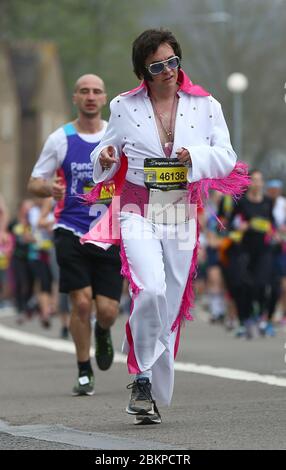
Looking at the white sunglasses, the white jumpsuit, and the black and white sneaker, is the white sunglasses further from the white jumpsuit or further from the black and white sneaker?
the black and white sneaker

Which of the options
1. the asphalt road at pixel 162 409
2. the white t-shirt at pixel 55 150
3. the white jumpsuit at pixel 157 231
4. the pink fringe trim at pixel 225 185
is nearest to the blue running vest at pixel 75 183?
the white t-shirt at pixel 55 150

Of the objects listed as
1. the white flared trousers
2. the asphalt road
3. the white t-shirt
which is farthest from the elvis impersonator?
the white t-shirt

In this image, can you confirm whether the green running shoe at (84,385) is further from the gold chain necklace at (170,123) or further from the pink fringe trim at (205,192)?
the gold chain necklace at (170,123)

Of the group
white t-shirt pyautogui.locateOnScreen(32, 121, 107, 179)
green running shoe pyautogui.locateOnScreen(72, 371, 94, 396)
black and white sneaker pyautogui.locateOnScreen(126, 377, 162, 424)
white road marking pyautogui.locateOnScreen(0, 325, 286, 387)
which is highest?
white t-shirt pyautogui.locateOnScreen(32, 121, 107, 179)

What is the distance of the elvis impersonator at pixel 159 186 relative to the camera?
8.66 m

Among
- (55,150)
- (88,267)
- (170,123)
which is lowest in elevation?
(88,267)

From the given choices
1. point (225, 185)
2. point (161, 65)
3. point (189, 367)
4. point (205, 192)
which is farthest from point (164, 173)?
point (189, 367)

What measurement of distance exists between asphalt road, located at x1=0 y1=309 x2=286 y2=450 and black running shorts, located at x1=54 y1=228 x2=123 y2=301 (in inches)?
29.3

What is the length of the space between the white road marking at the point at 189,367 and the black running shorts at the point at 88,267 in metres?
1.14

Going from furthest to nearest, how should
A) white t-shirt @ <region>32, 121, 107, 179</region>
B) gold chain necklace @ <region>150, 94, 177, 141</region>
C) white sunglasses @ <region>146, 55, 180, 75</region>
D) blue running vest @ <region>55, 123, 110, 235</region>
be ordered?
white t-shirt @ <region>32, 121, 107, 179</region>, blue running vest @ <region>55, 123, 110, 235</region>, gold chain necklace @ <region>150, 94, 177, 141</region>, white sunglasses @ <region>146, 55, 180, 75</region>

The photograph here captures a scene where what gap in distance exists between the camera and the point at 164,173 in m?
8.77

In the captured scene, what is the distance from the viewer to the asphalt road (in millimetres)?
7777

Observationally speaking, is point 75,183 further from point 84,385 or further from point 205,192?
point 205,192

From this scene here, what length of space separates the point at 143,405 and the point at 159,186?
1.23m
